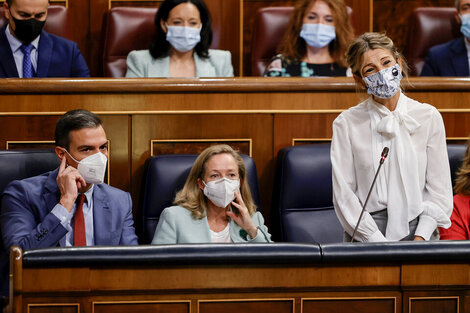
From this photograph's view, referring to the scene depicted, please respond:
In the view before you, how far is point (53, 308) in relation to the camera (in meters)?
1.10

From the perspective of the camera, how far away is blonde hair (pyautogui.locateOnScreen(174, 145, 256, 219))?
1.73 meters

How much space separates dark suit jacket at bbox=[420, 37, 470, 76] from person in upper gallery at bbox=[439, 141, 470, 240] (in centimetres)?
65

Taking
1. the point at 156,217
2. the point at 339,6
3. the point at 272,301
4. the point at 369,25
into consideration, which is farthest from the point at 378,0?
the point at 272,301

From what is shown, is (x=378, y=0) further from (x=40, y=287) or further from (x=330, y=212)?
(x=40, y=287)

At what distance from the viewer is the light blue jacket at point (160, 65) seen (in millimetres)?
2307

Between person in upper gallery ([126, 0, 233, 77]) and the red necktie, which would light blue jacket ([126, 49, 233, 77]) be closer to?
person in upper gallery ([126, 0, 233, 77])

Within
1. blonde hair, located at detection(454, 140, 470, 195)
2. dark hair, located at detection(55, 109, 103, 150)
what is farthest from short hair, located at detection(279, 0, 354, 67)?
dark hair, located at detection(55, 109, 103, 150)

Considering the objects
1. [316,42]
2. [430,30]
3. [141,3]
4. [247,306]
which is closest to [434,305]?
[247,306]

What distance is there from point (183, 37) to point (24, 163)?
29.2 inches

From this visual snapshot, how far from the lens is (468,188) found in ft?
5.85

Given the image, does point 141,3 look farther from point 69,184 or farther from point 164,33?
point 69,184

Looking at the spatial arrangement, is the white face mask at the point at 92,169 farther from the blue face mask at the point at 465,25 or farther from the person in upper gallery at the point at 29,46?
the blue face mask at the point at 465,25

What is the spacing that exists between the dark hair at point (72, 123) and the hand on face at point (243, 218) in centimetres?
33

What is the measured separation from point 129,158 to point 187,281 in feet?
2.68
